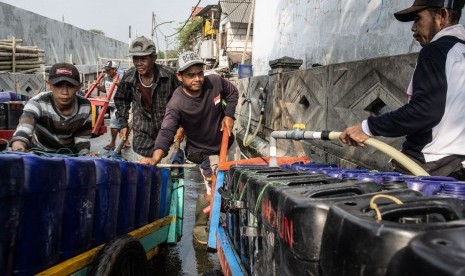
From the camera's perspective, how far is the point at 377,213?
1234mm

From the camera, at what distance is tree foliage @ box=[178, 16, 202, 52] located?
45.3m

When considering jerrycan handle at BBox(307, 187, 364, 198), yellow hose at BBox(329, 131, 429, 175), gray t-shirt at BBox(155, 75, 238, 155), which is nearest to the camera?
jerrycan handle at BBox(307, 187, 364, 198)

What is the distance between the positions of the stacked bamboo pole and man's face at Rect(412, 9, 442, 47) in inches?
763

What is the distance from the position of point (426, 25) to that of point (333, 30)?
686 cm

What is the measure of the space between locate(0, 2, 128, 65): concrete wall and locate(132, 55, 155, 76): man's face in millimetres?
21714

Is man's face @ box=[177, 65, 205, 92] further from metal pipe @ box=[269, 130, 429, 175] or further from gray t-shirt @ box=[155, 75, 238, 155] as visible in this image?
metal pipe @ box=[269, 130, 429, 175]

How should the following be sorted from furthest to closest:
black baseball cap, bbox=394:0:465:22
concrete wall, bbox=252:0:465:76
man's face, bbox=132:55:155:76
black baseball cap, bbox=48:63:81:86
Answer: concrete wall, bbox=252:0:465:76 < man's face, bbox=132:55:155:76 < black baseball cap, bbox=48:63:81:86 < black baseball cap, bbox=394:0:465:22

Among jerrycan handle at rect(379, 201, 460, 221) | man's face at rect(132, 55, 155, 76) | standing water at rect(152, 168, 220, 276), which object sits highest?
man's face at rect(132, 55, 155, 76)

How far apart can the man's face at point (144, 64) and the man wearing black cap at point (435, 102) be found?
3.02 metres

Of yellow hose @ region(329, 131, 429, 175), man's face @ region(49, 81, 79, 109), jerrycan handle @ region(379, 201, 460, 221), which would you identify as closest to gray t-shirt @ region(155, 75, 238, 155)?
man's face @ region(49, 81, 79, 109)

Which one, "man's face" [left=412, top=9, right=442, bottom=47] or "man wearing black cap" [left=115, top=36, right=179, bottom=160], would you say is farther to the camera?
"man wearing black cap" [left=115, top=36, right=179, bottom=160]

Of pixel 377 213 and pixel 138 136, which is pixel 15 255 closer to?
pixel 377 213

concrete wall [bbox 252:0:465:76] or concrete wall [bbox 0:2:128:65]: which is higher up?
concrete wall [bbox 0:2:128:65]

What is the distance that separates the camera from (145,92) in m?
5.25
